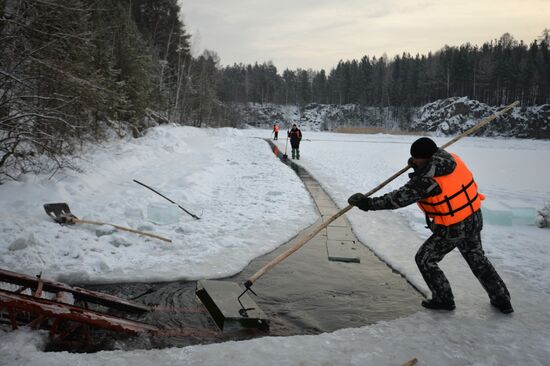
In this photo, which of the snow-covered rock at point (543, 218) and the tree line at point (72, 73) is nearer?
the tree line at point (72, 73)

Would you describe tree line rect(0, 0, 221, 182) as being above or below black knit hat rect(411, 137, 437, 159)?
above

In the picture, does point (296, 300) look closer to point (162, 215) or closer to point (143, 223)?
point (143, 223)

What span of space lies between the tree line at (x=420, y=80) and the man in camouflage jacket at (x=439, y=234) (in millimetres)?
78285

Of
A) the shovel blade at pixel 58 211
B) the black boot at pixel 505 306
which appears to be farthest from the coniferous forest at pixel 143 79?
the black boot at pixel 505 306

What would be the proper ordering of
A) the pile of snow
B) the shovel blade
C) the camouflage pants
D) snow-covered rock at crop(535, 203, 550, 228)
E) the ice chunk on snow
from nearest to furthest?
the camouflage pants
the pile of snow
the shovel blade
the ice chunk on snow
snow-covered rock at crop(535, 203, 550, 228)

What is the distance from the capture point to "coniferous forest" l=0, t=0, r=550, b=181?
7.89 m

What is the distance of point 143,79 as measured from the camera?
22.5m

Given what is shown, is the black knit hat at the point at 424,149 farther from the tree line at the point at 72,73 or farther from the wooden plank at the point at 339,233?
the tree line at the point at 72,73

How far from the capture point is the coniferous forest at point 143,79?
7.89 m

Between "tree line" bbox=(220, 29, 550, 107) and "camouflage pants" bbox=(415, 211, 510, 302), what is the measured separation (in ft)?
257

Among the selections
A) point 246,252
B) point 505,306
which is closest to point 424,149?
point 505,306

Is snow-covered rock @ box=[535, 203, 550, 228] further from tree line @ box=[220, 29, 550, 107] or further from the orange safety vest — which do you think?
tree line @ box=[220, 29, 550, 107]

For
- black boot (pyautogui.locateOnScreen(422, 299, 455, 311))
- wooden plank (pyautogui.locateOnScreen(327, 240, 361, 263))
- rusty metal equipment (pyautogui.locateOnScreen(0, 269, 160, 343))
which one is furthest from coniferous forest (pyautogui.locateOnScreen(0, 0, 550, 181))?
black boot (pyautogui.locateOnScreen(422, 299, 455, 311))

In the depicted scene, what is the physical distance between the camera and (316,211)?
9.72 meters
